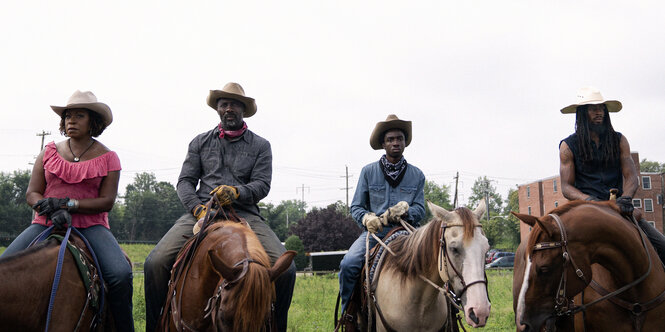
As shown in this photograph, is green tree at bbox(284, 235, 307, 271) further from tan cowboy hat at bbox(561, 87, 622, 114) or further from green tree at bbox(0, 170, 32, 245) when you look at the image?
tan cowboy hat at bbox(561, 87, 622, 114)

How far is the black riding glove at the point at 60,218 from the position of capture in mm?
4633

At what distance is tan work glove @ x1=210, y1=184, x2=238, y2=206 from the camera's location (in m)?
5.30

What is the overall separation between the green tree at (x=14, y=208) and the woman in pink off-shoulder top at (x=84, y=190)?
57.8 metres

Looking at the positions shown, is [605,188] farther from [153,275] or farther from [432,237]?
[153,275]

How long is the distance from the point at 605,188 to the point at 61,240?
213 inches

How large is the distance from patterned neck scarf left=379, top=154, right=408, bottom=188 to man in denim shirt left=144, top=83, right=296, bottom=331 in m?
1.53

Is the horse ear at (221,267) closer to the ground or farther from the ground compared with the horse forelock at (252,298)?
farther from the ground

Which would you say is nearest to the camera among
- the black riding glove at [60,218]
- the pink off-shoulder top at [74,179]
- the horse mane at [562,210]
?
the horse mane at [562,210]

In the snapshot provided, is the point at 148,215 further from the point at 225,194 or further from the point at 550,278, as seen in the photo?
the point at 550,278

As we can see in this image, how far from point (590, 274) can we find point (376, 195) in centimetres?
295

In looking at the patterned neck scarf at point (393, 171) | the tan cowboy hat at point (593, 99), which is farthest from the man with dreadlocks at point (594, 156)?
the patterned neck scarf at point (393, 171)

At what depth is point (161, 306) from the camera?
5.07 meters

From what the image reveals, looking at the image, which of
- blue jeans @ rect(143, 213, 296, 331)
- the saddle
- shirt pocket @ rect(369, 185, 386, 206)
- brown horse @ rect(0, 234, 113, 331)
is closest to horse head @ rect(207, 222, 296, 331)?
blue jeans @ rect(143, 213, 296, 331)

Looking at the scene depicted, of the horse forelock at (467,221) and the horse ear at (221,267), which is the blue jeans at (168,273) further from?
the horse forelock at (467,221)
